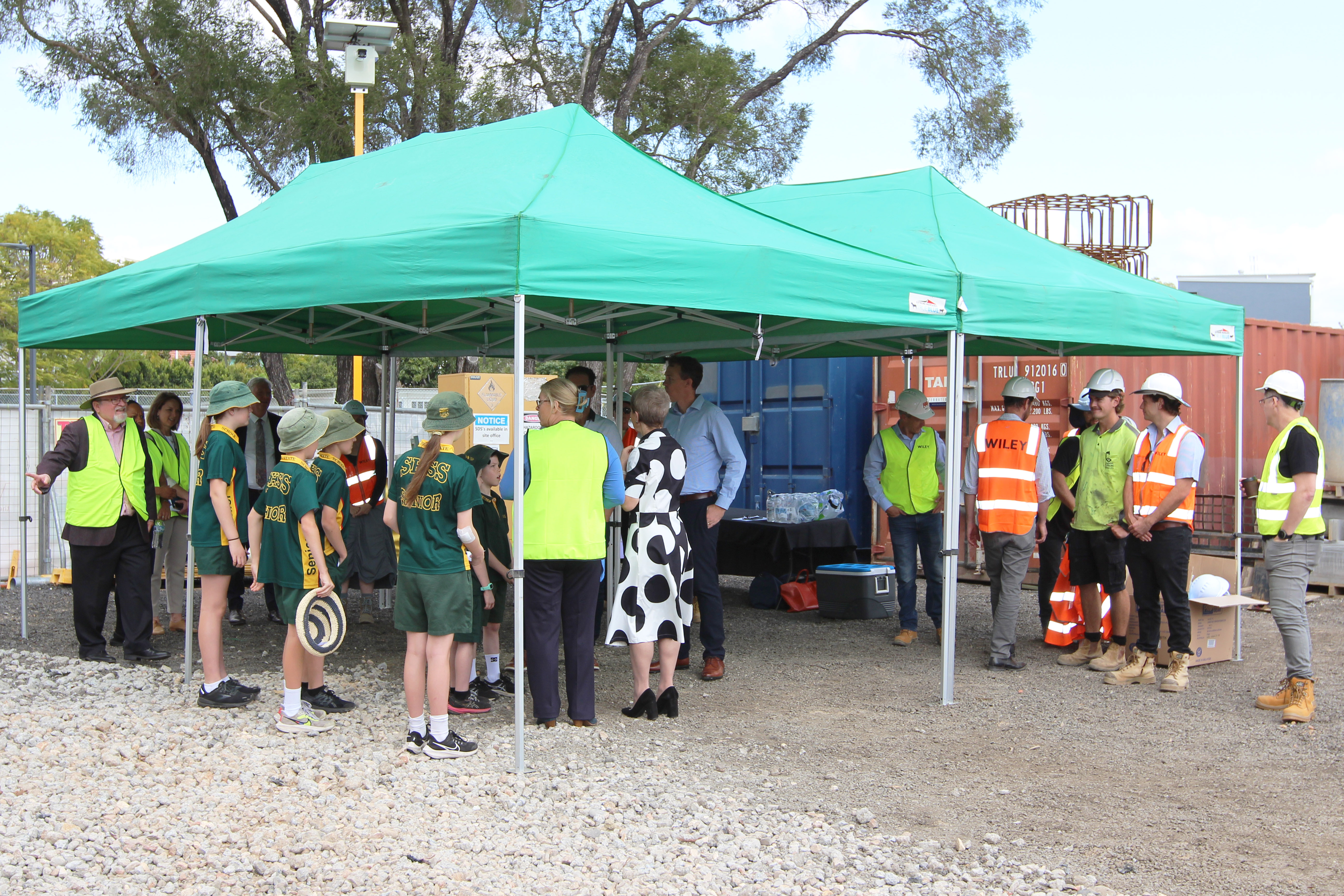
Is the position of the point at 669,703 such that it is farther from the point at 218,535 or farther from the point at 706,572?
the point at 218,535

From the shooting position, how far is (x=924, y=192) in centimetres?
749

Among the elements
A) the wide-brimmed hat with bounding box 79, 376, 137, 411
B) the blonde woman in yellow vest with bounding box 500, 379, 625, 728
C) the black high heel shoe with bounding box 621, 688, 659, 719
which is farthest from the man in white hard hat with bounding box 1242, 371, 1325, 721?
the wide-brimmed hat with bounding box 79, 376, 137, 411

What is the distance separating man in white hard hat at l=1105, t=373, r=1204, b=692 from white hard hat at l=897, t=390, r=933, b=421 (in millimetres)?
1406

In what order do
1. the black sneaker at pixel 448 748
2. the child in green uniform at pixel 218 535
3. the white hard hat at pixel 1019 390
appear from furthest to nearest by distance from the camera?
the white hard hat at pixel 1019 390, the child in green uniform at pixel 218 535, the black sneaker at pixel 448 748

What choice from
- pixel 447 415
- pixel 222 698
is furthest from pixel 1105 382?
pixel 222 698

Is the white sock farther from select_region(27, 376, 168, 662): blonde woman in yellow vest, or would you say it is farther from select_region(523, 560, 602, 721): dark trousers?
select_region(27, 376, 168, 662): blonde woman in yellow vest

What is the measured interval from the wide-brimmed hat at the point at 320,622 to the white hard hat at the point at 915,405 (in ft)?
13.2

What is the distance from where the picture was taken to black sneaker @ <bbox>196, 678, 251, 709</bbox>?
5.31m

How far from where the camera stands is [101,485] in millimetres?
6312

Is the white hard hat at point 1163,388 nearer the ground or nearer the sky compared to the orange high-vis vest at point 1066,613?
nearer the sky

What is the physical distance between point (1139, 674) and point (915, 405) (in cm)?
217

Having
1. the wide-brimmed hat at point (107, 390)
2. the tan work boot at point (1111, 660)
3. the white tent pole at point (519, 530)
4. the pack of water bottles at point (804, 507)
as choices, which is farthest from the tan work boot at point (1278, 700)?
the wide-brimmed hat at point (107, 390)

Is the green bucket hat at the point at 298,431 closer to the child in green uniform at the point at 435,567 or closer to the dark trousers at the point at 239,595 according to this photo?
the child in green uniform at the point at 435,567

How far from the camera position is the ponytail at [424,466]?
4.52 meters
